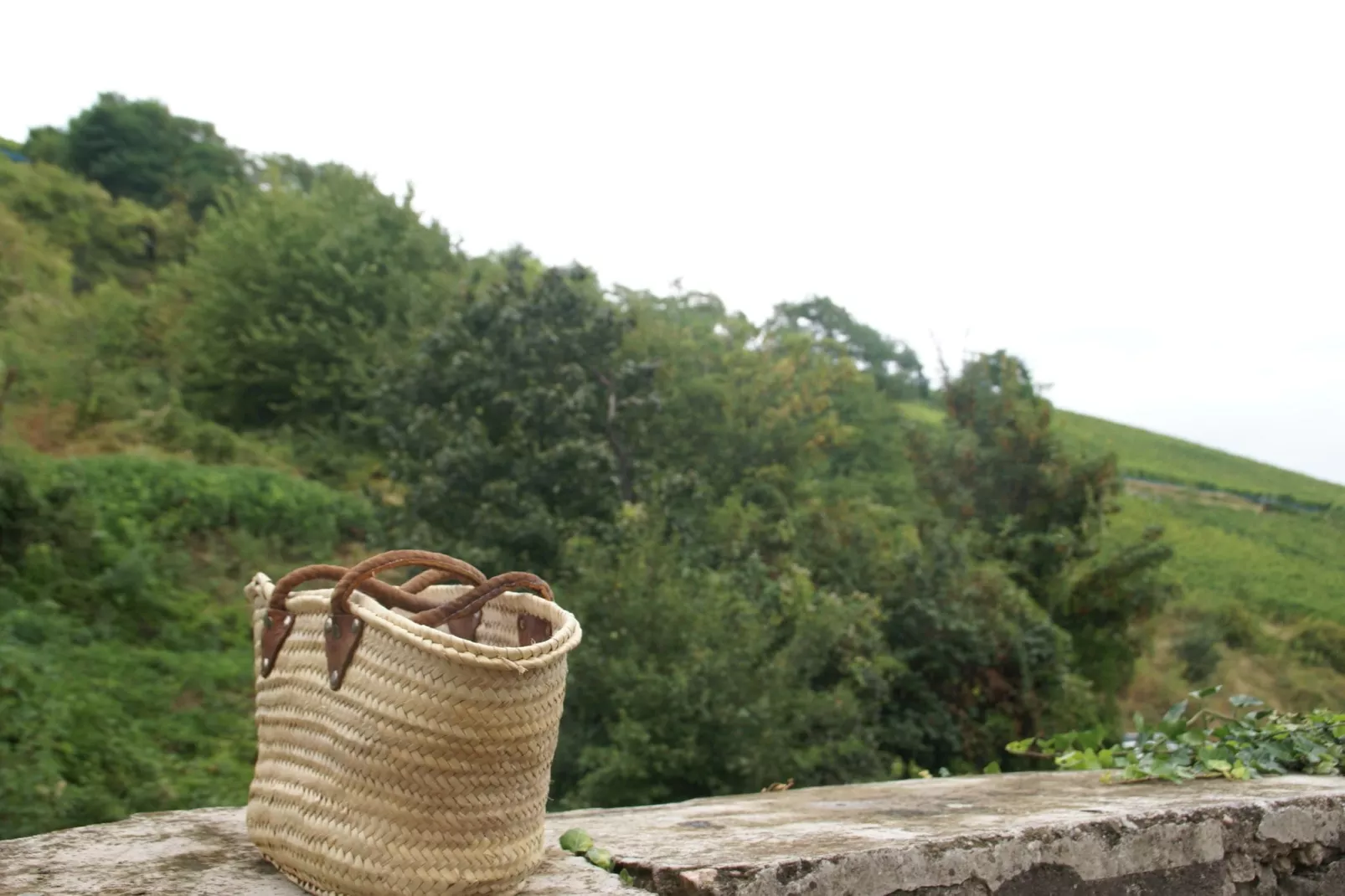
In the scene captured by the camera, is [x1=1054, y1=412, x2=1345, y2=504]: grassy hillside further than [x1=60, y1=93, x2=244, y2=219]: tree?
No

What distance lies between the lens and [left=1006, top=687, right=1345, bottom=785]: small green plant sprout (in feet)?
10.0

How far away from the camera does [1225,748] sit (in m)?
3.21

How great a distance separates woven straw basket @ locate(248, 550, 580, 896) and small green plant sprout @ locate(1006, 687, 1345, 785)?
75.5 inches

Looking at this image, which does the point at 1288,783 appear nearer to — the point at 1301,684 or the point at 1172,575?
the point at 1301,684

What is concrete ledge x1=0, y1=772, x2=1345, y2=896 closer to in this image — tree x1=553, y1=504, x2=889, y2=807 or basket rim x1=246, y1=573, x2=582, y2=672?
basket rim x1=246, y1=573, x2=582, y2=672

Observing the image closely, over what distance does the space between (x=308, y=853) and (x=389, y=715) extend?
0.95ft

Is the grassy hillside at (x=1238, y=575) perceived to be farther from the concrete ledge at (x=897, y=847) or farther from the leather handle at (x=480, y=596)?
the leather handle at (x=480, y=596)

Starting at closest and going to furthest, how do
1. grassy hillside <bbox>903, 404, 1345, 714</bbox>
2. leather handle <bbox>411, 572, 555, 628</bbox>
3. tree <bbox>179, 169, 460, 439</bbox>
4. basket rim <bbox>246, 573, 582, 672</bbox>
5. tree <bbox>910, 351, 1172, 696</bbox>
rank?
basket rim <bbox>246, 573, 582, 672</bbox>
leather handle <bbox>411, 572, 555, 628</bbox>
grassy hillside <bbox>903, 404, 1345, 714</bbox>
tree <bbox>910, 351, 1172, 696</bbox>
tree <bbox>179, 169, 460, 439</bbox>

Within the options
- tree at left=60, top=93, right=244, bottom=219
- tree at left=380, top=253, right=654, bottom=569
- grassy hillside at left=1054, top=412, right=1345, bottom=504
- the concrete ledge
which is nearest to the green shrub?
grassy hillside at left=1054, top=412, right=1345, bottom=504

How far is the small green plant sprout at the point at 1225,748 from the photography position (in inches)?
120

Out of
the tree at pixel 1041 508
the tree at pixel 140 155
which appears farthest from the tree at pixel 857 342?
the tree at pixel 140 155

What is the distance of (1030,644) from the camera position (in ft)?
35.4

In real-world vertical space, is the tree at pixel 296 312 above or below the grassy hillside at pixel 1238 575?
above

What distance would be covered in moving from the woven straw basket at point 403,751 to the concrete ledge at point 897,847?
0.11 m
